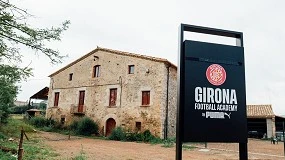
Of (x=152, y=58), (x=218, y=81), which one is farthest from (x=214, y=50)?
(x=152, y=58)

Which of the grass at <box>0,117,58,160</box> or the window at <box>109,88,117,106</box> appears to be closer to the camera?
the grass at <box>0,117,58,160</box>

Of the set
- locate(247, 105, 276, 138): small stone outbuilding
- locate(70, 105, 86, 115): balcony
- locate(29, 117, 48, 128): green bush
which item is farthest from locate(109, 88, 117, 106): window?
locate(247, 105, 276, 138): small stone outbuilding

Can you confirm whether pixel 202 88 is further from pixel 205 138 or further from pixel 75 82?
pixel 75 82

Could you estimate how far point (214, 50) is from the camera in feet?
10.1

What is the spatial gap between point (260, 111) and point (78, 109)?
1645cm

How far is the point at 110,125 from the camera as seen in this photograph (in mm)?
18094

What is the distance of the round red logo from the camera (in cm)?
299

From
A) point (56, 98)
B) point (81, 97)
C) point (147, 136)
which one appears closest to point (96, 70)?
point (81, 97)

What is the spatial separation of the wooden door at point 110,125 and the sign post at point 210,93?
50.5 feet

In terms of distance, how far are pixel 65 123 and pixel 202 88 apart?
63.6 feet

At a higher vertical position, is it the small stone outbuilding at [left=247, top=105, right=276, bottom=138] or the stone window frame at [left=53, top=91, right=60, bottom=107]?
the stone window frame at [left=53, top=91, right=60, bottom=107]

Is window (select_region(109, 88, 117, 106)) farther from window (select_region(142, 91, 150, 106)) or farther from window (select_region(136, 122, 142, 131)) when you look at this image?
window (select_region(136, 122, 142, 131))

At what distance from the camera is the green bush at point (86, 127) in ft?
59.0

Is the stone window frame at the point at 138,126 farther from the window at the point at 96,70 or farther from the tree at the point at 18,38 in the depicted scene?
the tree at the point at 18,38
